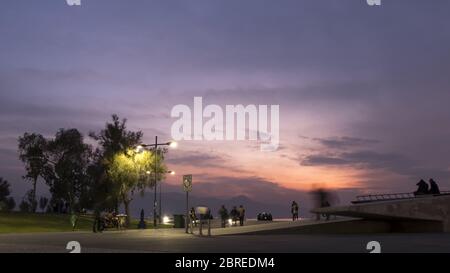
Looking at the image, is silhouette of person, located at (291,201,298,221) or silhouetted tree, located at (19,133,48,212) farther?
silhouetted tree, located at (19,133,48,212)

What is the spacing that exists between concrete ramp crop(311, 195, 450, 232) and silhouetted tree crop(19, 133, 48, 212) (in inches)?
2164

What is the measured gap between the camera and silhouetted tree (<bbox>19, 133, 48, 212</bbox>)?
7925 centimetres

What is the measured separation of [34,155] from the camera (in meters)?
79.9

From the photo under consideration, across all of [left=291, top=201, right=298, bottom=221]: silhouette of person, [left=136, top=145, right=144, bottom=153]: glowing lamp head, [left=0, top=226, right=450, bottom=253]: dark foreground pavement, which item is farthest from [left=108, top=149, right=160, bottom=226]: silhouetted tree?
[left=0, top=226, right=450, bottom=253]: dark foreground pavement

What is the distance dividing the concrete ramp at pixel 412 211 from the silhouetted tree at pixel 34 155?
180 feet

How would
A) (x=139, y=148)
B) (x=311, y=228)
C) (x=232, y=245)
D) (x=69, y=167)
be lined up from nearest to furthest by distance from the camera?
(x=232, y=245) → (x=311, y=228) → (x=139, y=148) → (x=69, y=167)

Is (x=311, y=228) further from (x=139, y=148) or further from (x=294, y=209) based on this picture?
(x=139, y=148)

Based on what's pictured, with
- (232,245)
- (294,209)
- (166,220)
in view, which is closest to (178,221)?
(294,209)

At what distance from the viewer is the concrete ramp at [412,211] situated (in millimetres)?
32844

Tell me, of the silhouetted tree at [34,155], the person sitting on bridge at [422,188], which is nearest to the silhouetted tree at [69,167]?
the silhouetted tree at [34,155]

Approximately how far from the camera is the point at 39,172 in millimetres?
79750

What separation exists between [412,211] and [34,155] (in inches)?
2334

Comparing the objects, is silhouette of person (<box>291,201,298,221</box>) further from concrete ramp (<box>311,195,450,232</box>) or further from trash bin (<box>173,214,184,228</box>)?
trash bin (<box>173,214,184,228</box>)
